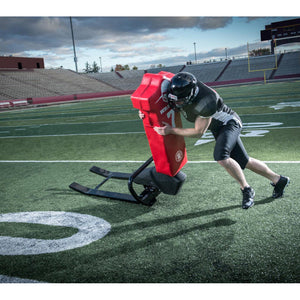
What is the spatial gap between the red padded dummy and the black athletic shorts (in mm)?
370

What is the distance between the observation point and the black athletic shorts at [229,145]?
298 cm

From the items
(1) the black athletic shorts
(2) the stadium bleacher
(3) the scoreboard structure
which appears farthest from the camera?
(3) the scoreboard structure

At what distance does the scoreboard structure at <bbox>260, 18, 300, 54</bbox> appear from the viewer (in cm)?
3678

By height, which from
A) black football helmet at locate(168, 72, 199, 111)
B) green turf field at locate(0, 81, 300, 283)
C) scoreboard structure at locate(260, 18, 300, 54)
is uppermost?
scoreboard structure at locate(260, 18, 300, 54)

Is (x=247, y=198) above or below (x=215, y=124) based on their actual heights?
below

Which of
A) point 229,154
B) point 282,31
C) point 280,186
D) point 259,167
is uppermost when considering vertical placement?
point 282,31

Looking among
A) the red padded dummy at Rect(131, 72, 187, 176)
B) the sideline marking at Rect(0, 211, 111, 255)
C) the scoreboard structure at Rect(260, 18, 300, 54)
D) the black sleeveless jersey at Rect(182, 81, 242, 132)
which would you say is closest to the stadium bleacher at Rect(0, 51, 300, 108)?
the scoreboard structure at Rect(260, 18, 300, 54)

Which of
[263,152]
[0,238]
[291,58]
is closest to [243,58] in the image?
[291,58]

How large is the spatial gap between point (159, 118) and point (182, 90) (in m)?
0.32

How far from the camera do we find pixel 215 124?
3.11 meters

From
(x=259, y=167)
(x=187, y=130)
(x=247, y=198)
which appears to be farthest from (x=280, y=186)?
(x=187, y=130)

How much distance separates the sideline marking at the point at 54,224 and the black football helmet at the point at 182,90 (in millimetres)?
1337

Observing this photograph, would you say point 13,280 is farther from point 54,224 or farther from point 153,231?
point 153,231

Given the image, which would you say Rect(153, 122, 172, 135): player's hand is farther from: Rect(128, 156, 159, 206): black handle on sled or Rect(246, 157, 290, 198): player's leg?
Rect(246, 157, 290, 198): player's leg
